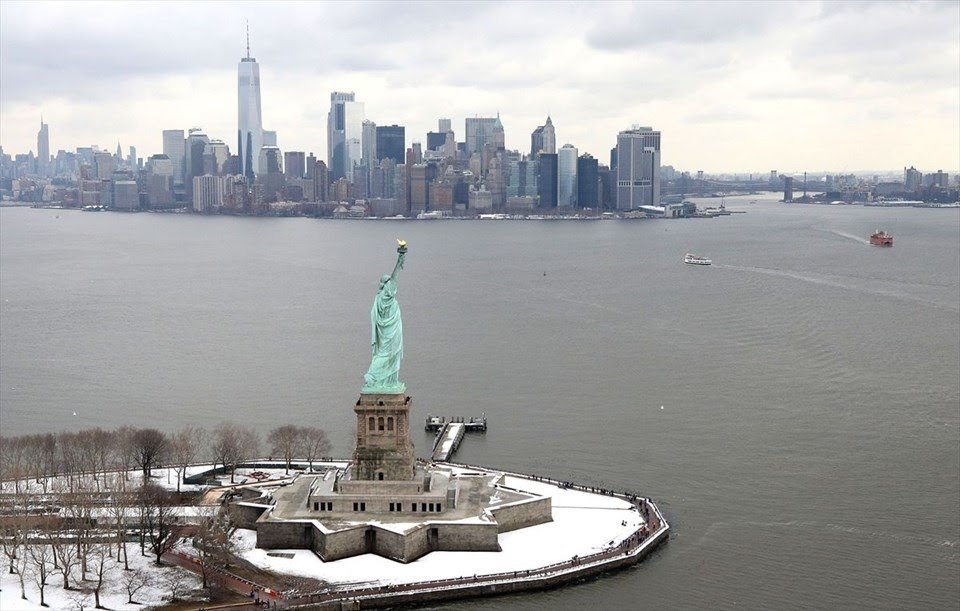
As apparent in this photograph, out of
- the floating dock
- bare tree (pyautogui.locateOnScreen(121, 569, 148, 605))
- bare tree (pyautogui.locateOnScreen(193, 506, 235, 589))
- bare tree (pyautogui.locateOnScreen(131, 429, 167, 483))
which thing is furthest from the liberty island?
the floating dock

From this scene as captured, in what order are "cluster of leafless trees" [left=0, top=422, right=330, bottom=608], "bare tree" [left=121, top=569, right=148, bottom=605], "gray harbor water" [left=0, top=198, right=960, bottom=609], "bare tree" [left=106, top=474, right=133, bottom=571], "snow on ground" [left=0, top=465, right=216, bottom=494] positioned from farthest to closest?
"snow on ground" [left=0, top=465, right=216, bottom=494] → "gray harbor water" [left=0, top=198, right=960, bottom=609] → "bare tree" [left=106, top=474, right=133, bottom=571] → "cluster of leafless trees" [left=0, top=422, right=330, bottom=608] → "bare tree" [left=121, top=569, right=148, bottom=605]

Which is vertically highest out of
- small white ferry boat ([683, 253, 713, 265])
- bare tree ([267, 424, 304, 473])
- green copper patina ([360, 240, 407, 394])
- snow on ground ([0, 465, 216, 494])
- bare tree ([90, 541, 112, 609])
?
green copper patina ([360, 240, 407, 394])

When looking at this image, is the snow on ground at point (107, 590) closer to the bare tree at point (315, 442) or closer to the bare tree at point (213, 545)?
the bare tree at point (213, 545)

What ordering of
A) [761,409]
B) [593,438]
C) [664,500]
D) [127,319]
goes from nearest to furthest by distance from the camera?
[664,500] → [593,438] → [761,409] → [127,319]

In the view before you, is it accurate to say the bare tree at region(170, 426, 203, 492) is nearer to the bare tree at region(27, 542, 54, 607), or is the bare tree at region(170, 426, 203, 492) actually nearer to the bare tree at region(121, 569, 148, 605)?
the bare tree at region(27, 542, 54, 607)

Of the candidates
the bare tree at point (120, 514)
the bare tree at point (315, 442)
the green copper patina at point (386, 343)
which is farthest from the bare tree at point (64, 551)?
the bare tree at point (315, 442)

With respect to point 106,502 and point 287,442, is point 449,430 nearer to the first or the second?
point 287,442

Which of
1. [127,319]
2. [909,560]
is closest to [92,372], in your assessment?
[127,319]

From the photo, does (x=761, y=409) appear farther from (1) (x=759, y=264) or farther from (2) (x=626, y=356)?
(1) (x=759, y=264)
